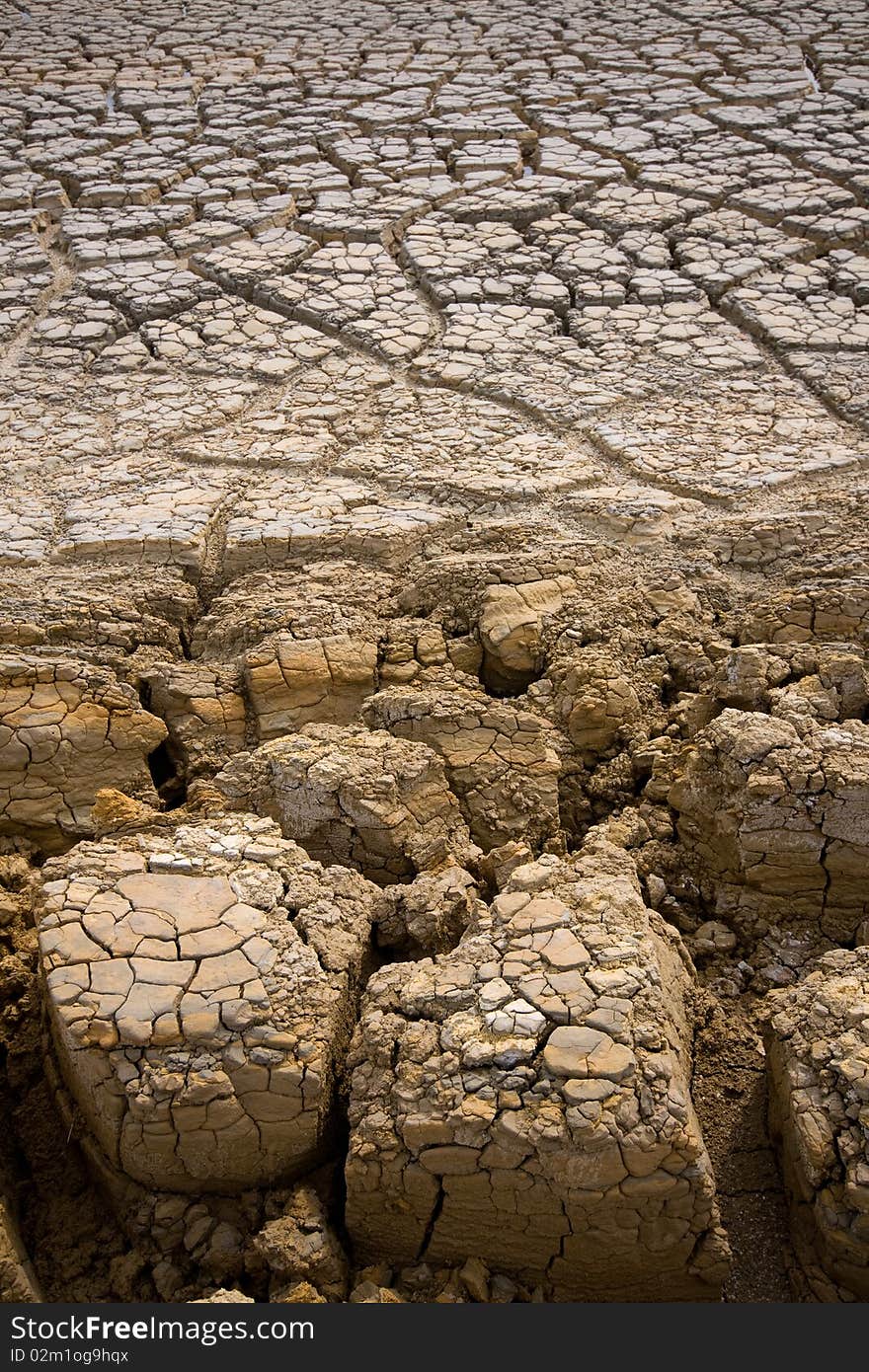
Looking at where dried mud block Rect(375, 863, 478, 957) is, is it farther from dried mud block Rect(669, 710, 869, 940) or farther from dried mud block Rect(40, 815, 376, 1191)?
dried mud block Rect(669, 710, 869, 940)

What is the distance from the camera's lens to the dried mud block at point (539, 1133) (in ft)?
6.59

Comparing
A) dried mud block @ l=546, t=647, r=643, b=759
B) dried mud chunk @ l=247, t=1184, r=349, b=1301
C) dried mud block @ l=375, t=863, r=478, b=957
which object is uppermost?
dried mud block @ l=546, t=647, r=643, b=759

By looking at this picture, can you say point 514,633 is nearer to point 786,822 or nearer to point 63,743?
point 786,822

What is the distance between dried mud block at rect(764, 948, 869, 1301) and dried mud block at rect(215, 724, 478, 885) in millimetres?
815

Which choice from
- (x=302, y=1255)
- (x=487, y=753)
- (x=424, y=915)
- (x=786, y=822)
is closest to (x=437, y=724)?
(x=487, y=753)

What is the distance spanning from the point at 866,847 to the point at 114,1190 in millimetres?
1685

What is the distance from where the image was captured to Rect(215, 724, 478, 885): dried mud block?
2660mm

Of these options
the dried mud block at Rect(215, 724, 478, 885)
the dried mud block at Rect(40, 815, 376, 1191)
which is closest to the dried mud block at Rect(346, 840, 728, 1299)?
the dried mud block at Rect(40, 815, 376, 1191)

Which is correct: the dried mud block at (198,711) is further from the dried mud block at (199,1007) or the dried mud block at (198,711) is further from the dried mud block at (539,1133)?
the dried mud block at (539,1133)

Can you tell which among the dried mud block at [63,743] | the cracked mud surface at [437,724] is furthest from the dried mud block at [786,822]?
the dried mud block at [63,743]

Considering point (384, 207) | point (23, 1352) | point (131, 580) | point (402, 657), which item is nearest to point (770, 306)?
point (384, 207)

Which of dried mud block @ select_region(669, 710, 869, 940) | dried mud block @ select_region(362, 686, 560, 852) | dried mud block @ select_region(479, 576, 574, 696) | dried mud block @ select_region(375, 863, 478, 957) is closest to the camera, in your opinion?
dried mud block @ select_region(375, 863, 478, 957)

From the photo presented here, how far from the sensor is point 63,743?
289 centimetres

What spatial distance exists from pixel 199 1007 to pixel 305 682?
1068 millimetres
